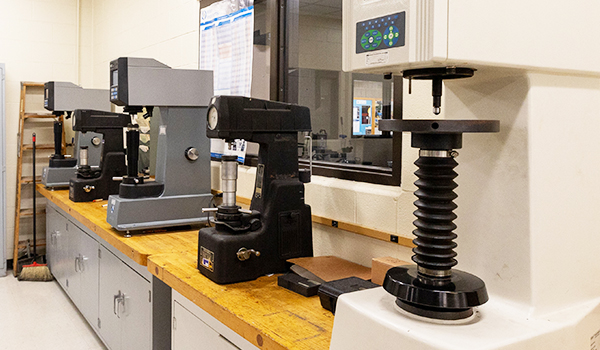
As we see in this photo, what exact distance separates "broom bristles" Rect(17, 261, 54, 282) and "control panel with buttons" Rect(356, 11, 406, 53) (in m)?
→ 4.58

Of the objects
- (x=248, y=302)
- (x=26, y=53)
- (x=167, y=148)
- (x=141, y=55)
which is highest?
(x=26, y=53)

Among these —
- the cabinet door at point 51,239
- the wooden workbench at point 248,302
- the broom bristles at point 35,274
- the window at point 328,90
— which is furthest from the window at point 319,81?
the broom bristles at point 35,274

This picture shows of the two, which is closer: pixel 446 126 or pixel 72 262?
pixel 446 126

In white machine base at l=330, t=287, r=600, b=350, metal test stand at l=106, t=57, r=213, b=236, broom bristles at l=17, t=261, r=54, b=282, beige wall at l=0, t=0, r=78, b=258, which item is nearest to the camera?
white machine base at l=330, t=287, r=600, b=350

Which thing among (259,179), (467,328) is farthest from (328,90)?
(467,328)

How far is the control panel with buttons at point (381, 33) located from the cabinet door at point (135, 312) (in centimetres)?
168

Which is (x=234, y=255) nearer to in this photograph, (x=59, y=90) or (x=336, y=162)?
(x=336, y=162)

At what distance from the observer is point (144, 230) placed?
2701 mm

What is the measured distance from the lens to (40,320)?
3.84m

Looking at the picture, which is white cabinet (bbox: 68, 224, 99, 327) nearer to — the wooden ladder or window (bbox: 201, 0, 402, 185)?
window (bbox: 201, 0, 402, 185)

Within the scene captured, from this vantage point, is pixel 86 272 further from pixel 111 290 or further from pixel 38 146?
pixel 38 146

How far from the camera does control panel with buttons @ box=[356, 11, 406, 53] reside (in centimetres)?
96

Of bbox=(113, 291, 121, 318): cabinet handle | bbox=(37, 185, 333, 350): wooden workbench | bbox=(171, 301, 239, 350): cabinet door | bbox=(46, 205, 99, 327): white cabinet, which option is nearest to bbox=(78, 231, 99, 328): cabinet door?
bbox=(46, 205, 99, 327): white cabinet

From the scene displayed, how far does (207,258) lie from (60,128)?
11.3 ft
